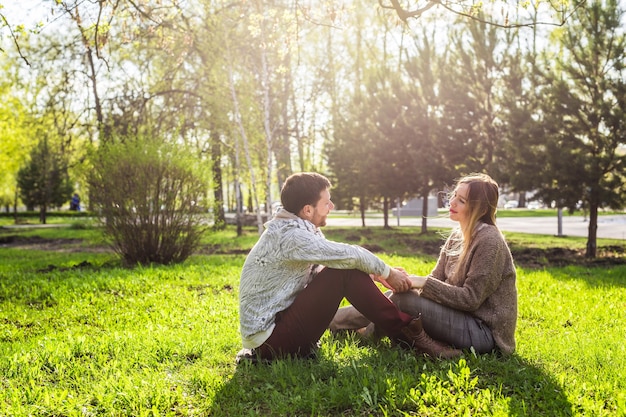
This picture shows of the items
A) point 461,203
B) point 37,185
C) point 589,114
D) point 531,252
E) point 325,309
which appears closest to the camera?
point 325,309

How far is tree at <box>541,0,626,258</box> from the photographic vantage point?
10859 mm

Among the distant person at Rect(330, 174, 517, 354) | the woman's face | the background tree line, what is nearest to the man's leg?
the distant person at Rect(330, 174, 517, 354)

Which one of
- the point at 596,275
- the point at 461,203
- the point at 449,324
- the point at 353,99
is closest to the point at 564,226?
the point at 353,99

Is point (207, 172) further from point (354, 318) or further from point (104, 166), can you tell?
point (354, 318)

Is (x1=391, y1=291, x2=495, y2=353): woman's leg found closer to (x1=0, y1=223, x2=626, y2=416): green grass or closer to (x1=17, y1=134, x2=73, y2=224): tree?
(x1=0, y1=223, x2=626, y2=416): green grass

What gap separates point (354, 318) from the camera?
461 centimetres

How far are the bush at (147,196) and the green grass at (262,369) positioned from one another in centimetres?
303

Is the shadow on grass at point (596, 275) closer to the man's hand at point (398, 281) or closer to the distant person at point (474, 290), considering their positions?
the distant person at point (474, 290)

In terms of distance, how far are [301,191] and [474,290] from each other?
141cm

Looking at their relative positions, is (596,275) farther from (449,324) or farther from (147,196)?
(147,196)

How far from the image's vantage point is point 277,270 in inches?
153

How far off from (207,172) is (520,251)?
7788 mm

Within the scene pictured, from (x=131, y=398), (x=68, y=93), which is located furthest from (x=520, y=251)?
(x=68, y=93)

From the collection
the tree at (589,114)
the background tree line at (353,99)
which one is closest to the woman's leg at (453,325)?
the background tree line at (353,99)
